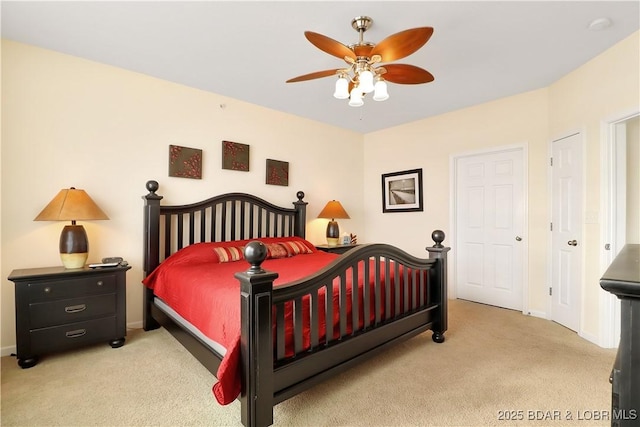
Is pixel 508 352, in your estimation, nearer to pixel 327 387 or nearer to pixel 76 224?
pixel 327 387

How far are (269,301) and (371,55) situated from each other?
5.31ft

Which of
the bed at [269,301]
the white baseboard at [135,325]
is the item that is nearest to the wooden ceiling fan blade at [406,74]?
the bed at [269,301]

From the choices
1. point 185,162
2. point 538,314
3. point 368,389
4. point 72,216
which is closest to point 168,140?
point 185,162

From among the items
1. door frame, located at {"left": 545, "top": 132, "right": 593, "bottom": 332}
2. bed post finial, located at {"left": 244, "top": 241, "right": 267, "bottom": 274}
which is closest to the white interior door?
door frame, located at {"left": 545, "top": 132, "right": 593, "bottom": 332}

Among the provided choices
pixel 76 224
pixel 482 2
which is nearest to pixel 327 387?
pixel 76 224

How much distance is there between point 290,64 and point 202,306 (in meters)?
2.18

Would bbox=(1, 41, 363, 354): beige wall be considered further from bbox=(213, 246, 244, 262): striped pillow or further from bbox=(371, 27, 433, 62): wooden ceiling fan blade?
bbox=(371, 27, 433, 62): wooden ceiling fan blade

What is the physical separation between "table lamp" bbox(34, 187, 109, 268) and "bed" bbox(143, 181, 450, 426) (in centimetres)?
53

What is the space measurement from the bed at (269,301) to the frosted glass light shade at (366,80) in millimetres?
1050

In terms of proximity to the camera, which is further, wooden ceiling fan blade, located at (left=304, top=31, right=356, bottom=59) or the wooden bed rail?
wooden ceiling fan blade, located at (left=304, top=31, right=356, bottom=59)

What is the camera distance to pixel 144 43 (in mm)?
2549

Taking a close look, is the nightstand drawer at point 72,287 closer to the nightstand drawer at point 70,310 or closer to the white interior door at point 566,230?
the nightstand drawer at point 70,310

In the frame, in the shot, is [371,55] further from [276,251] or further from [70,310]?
[70,310]

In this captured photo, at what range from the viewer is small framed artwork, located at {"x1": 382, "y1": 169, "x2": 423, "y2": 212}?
15.1 ft
